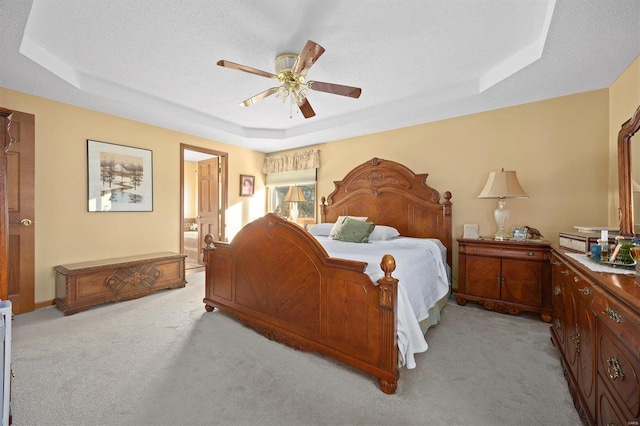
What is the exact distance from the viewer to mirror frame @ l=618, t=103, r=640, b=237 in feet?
6.44

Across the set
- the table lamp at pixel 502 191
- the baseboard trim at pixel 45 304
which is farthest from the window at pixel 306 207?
the baseboard trim at pixel 45 304

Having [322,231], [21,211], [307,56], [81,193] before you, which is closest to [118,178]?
[81,193]

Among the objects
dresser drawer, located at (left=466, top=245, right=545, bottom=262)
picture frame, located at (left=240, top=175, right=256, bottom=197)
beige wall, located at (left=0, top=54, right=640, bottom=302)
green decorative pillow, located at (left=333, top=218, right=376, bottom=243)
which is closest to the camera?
dresser drawer, located at (left=466, top=245, right=545, bottom=262)

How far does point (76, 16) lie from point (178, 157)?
8.32 ft

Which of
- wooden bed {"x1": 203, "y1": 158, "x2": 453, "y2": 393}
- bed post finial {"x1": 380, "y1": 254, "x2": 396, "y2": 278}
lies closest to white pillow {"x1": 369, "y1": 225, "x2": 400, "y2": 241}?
wooden bed {"x1": 203, "y1": 158, "x2": 453, "y2": 393}

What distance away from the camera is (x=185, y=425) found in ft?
4.67

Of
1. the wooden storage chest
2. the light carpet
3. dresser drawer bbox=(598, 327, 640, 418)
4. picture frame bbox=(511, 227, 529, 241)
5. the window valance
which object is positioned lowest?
the light carpet

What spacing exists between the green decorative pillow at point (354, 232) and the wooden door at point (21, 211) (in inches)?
137

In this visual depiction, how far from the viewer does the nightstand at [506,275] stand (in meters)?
2.76

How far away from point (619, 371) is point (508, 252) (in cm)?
210

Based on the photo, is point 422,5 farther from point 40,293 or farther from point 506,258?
point 40,293

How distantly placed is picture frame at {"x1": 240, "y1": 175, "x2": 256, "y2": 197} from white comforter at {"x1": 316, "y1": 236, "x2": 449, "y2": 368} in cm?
344

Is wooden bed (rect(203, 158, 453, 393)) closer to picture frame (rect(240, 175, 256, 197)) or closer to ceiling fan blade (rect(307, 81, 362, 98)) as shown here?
ceiling fan blade (rect(307, 81, 362, 98))

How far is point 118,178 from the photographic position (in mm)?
3742
